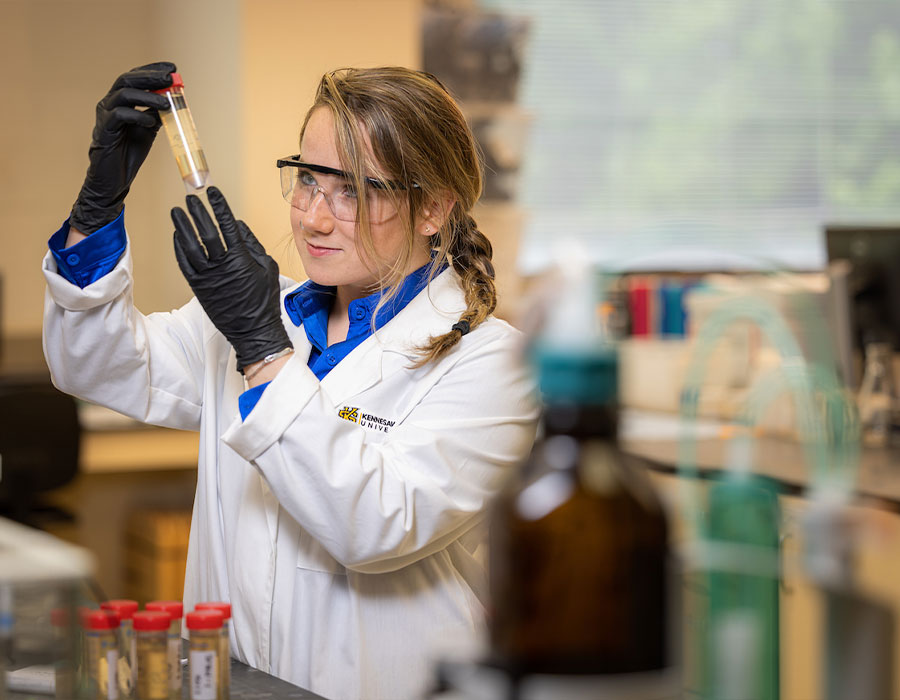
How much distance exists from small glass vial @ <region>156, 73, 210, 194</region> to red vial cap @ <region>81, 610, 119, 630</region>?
1.86 feet

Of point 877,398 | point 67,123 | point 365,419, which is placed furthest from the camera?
point 67,123

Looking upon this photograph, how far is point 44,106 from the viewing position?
4.00 m

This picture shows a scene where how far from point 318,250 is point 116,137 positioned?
0.28 meters

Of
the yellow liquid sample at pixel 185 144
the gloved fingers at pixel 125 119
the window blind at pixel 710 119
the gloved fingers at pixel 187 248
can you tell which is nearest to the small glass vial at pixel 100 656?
the gloved fingers at pixel 187 248

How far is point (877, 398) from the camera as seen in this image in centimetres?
282

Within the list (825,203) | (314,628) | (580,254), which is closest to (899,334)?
(825,203)

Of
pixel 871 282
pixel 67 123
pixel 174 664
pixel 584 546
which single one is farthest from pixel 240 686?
pixel 67 123

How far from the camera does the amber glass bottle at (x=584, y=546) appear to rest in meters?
0.53

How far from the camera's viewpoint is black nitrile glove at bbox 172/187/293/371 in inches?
45.8

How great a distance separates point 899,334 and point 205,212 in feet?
7.89

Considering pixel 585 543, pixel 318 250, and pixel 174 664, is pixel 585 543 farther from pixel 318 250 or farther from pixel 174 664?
pixel 318 250

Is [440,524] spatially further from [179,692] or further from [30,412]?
[30,412]

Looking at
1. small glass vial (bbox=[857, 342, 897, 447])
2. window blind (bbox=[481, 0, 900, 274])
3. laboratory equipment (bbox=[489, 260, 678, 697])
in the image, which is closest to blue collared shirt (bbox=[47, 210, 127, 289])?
laboratory equipment (bbox=[489, 260, 678, 697])

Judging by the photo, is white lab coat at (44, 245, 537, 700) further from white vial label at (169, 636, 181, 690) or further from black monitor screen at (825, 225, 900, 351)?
black monitor screen at (825, 225, 900, 351)
